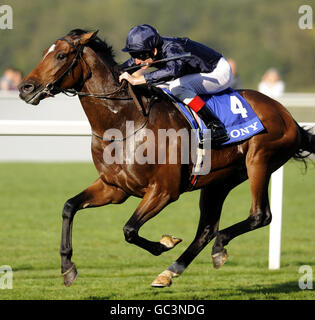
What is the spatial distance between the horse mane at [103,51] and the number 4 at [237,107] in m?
0.90

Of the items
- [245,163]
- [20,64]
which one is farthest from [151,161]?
[20,64]

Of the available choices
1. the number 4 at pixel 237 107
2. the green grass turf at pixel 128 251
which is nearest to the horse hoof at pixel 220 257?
the green grass turf at pixel 128 251

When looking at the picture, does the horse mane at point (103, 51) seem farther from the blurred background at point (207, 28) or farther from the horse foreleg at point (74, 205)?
the blurred background at point (207, 28)

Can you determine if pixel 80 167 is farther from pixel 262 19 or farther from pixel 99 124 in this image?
pixel 262 19

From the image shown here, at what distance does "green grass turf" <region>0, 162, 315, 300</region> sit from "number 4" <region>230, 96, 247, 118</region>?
4.34ft

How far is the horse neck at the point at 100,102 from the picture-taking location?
4992mm

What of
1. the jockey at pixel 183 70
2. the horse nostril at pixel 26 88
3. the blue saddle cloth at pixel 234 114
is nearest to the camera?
the horse nostril at pixel 26 88

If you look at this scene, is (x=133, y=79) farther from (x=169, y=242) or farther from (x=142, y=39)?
(x=169, y=242)

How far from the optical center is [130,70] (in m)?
5.20

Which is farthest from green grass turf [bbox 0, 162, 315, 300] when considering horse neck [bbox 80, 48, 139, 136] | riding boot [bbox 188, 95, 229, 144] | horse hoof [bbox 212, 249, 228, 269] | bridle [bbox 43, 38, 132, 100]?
bridle [bbox 43, 38, 132, 100]

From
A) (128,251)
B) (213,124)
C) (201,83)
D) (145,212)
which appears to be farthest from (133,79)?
(128,251)

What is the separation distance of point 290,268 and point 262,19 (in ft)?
121

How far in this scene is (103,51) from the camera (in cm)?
507

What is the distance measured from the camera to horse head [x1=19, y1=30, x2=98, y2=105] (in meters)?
4.74
